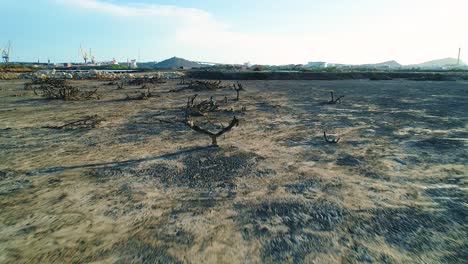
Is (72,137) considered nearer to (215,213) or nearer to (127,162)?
(127,162)

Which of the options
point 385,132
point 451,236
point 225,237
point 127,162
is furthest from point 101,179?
point 385,132

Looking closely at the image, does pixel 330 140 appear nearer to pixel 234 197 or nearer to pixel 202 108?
pixel 234 197

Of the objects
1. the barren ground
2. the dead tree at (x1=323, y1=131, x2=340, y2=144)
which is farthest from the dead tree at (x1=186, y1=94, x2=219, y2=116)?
the dead tree at (x1=323, y1=131, x2=340, y2=144)

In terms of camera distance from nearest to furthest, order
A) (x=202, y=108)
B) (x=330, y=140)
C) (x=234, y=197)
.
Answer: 1. (x=234, y=197)
2. (x=330, y=140)
3. (x=202, y=108)

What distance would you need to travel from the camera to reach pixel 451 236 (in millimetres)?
3564

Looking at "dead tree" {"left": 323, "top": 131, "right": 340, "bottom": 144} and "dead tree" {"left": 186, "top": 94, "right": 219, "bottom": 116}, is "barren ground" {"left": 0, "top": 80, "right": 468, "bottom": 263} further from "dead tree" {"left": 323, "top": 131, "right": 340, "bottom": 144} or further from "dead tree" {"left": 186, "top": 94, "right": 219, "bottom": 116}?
"dead tree" {"left": 186, "top": 94, "right": 219, "bottom": 116}

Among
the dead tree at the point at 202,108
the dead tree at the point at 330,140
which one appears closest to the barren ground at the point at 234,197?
the dead tree at the point at 330,140

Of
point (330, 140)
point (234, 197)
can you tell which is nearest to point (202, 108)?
point (330, 140)

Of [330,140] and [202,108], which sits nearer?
[330,140]

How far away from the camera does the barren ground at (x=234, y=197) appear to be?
3.31 meters

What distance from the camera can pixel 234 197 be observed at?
183 inches

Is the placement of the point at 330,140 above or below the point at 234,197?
above

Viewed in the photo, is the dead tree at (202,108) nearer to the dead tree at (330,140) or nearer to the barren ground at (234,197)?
the barren ground at (234,197)

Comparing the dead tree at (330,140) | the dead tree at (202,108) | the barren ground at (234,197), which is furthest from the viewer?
the dead tree at (202,108)
